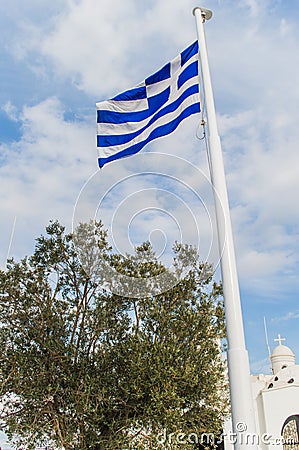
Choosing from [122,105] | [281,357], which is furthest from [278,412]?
[122,105]

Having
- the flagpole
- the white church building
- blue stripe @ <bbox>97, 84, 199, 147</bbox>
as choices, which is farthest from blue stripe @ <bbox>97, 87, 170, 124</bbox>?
the white church building

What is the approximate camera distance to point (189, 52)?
890 centimetres

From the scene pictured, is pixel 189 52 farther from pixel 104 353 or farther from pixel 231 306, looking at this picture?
pixel 104 353

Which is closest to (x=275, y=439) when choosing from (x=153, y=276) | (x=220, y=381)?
(x=220, y=381)

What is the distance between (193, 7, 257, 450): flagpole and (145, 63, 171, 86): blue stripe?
1.42m

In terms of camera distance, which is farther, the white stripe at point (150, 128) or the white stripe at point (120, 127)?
the white stripe at point (120, 127)

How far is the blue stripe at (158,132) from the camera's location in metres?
8.49

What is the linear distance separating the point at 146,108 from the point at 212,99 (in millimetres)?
2143

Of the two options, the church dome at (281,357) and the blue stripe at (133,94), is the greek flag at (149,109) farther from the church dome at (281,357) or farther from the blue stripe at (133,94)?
the church dome at (281,357)

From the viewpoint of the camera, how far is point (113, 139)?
9414 millimetres

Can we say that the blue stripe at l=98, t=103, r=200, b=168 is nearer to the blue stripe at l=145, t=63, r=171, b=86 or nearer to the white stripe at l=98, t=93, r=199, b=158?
the white stripe at l=98, t=93, r=199, b=158

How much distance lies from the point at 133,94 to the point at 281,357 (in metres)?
33.7

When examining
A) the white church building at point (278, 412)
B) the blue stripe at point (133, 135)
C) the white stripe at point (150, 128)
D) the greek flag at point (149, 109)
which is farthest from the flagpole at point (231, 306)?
the white church building at point (278, 412)


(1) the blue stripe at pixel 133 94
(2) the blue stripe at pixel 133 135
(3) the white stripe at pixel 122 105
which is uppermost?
(1) the blue stripe at pixel 133 94
